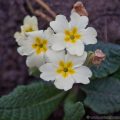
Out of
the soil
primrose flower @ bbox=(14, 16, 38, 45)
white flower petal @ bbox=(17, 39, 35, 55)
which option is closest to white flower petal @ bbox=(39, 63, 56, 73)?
white flower petal @ bbox=(17, 39, 35, 55)

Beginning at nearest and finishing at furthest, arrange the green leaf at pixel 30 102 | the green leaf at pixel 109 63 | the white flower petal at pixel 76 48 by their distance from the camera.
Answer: the white flower petal at pixel 76 48
the green leaf at pixel 30 102
the green leaf at pixel 109 63

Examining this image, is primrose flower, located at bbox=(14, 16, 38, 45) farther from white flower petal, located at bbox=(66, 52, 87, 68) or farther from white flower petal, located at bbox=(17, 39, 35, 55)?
white flower petal, located at bbox=(66, 52, 87, 68)

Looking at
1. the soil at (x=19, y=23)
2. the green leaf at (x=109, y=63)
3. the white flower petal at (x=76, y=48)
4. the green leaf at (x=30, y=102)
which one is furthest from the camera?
the soil at (x=19, y=23)

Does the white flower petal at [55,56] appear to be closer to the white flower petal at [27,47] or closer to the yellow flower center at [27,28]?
the white flower petal at [27,47]

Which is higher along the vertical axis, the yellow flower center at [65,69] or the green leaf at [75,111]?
the yellow flower center at [65,69]

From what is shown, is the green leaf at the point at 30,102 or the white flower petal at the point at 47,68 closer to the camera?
the white flower petal at the point at 47,68

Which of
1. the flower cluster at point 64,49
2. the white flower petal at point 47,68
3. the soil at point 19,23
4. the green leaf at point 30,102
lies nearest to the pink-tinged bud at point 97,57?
the flower cluster at point 64,49
